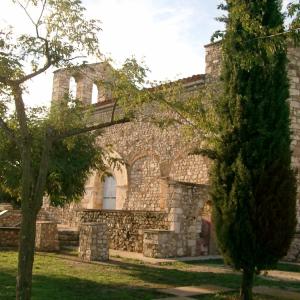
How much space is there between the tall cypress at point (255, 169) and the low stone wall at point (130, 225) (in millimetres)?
6666

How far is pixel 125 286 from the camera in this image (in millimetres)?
8594

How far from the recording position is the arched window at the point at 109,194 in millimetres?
19859

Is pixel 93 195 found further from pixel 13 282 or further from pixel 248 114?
pixel 248 114

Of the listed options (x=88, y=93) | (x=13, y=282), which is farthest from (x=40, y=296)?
(x=88, y=93)

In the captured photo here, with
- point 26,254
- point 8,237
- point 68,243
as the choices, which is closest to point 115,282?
point 26,254

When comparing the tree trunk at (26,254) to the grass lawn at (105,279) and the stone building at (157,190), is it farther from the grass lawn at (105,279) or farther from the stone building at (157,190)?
the stone building at (157,190)

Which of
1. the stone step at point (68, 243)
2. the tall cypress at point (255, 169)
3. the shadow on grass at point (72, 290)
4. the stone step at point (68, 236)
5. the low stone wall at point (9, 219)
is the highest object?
the tall cypress at point (255, 169)

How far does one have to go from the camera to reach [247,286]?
732 centimetres

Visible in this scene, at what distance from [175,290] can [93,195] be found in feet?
41.3

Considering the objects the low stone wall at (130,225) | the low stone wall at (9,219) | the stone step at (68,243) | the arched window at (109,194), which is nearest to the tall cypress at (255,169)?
the low stone wall at (130,225)

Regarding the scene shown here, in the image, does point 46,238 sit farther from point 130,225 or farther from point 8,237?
point 130,225

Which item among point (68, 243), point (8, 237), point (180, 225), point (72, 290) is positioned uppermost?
point (180, 225)

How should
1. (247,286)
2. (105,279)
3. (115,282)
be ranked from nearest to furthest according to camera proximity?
(247,286) → (115,282) → (105,279)

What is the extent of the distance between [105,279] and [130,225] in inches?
231
